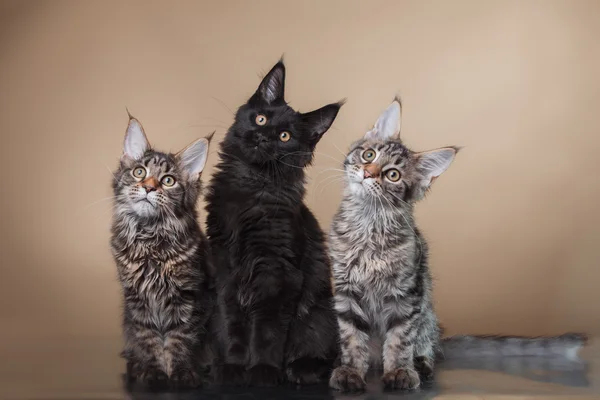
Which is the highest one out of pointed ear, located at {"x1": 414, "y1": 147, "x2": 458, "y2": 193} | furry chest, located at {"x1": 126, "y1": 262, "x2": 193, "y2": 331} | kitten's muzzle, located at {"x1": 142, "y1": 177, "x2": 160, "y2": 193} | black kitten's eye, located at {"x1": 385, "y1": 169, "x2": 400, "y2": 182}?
pointed ear, located at {"x1": 414, "y1": 147, "x2": 458, "y2": 193}

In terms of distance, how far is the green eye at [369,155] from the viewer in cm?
349

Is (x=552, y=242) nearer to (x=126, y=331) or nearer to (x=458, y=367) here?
(x=458, y=367)

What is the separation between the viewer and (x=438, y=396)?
3.29 m

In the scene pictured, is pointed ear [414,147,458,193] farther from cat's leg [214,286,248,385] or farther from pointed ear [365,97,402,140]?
cat's leg [214,286,248,385]

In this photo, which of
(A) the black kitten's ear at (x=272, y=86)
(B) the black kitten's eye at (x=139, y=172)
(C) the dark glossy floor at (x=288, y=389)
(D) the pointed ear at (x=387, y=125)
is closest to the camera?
(C) the dark glossy floor at (x=288, y=389)

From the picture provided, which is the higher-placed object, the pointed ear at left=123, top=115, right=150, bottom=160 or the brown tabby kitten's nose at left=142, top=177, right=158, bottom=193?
the pointed ear at left=123, top=115, right=150, bottom=160

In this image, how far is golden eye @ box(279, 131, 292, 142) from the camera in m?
3.67

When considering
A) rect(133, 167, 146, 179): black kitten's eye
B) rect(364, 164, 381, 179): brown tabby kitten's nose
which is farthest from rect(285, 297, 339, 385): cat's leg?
rect(133, 167, 146, 179): black kitten's eye

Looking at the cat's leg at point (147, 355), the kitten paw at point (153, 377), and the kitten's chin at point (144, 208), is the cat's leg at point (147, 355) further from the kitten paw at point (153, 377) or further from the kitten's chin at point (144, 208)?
the kitten's chin at point (144, 208)

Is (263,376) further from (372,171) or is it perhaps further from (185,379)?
(372,171)

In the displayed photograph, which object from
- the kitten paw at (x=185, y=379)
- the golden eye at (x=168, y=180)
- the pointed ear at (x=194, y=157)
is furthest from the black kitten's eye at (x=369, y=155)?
the kitten paw at (x=185, y=379)

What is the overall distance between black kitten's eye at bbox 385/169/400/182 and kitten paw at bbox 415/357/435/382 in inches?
30.7

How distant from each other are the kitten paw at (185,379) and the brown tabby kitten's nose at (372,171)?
3.49 feet

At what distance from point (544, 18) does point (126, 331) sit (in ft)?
10.1
